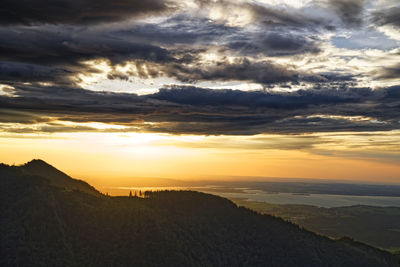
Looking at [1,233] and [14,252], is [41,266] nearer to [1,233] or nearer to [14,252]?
[14,252]

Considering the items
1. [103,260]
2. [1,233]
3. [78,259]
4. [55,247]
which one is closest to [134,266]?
[103,260]

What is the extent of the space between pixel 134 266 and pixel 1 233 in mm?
69991

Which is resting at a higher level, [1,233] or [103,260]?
[1,233]

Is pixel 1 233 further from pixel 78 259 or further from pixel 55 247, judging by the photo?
pixel 78 259

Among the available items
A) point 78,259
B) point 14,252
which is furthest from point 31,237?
point 78,259

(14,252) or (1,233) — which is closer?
(14,252)

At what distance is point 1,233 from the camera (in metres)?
200

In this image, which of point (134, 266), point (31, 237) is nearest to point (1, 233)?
point (31, 237)

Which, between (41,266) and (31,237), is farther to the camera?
(31,237)

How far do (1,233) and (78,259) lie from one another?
139 ft

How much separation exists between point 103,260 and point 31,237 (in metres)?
38.6

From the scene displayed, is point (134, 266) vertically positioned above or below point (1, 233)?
below

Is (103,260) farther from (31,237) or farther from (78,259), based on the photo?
(31,237)

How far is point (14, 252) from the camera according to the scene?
18662cm
